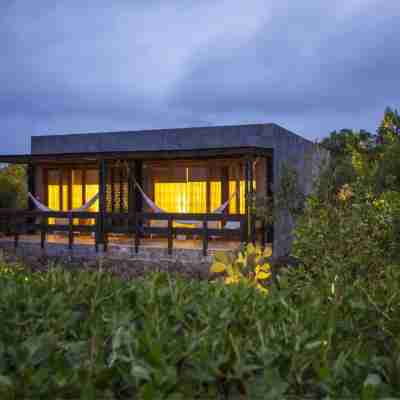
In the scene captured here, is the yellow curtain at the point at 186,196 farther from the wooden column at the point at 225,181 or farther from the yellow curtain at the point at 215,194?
the wooden column at the point at 225,181

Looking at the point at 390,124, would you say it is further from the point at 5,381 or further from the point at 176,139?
the point at 5,381

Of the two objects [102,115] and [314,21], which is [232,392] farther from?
[102,115]

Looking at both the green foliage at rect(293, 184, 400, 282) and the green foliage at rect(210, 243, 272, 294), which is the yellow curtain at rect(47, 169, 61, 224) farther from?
the green foliage at rect(210, 243, 272, 294)

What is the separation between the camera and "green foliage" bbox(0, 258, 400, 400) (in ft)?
4.42

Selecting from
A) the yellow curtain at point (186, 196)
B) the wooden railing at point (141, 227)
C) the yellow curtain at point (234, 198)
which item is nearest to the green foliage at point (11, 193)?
the wooden railing at point (141, 227)

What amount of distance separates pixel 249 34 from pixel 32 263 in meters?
23.7

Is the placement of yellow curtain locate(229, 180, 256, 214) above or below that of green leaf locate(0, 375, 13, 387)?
above

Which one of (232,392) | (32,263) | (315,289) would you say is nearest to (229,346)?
(232,392)

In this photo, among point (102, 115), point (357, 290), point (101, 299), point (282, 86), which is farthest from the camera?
point (102, 115)

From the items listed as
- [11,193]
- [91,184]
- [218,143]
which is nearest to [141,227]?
[218,143]

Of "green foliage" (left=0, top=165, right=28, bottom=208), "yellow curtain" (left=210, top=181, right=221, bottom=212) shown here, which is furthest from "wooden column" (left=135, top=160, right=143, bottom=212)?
"green foliage" (left=0, top=165, right=28, bottom=208)

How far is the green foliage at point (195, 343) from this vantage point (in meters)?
1.35

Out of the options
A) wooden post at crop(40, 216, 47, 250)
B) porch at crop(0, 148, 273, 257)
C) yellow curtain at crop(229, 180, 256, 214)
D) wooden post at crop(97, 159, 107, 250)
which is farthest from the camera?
yellow curtain at crop(229, 180, 256, 214)

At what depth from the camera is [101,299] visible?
1.95 m
